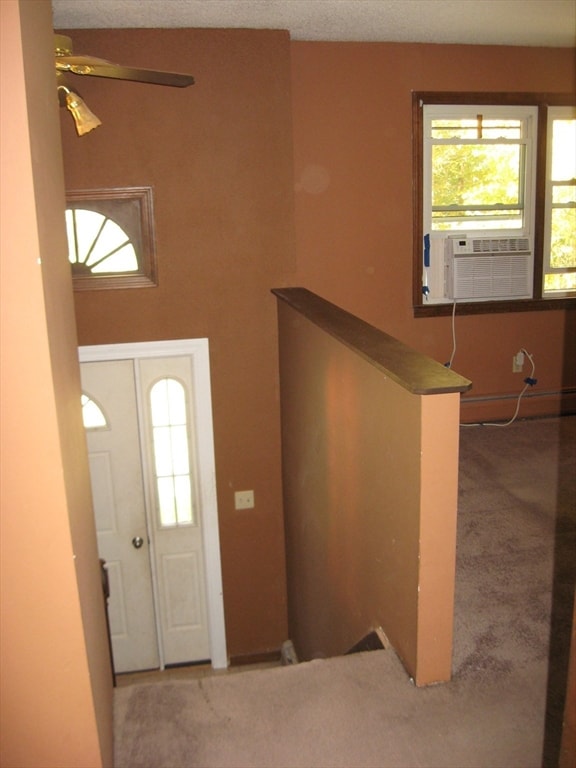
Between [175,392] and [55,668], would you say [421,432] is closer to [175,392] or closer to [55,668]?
[55,668]

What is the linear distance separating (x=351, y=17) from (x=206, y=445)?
272 cm

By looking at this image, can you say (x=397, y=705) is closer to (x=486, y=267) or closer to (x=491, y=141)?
(x=486, y=267)

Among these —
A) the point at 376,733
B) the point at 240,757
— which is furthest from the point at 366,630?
the point at 240,757

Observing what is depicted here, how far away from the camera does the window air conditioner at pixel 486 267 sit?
14.9 feet

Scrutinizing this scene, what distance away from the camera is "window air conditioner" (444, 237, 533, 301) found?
4527 mm

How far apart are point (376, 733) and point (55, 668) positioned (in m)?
0.93

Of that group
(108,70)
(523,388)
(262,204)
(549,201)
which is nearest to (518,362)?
(523,388)

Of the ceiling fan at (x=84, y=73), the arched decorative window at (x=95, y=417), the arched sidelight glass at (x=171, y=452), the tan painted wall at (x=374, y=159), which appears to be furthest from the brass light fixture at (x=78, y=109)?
the arched decorative window at (x=95, y=417)

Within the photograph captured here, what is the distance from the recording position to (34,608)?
1476 mm

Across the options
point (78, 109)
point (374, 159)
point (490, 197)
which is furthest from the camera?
point (490, 197)

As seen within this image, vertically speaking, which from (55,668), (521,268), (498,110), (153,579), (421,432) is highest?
(498,110)

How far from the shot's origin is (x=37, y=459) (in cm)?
142

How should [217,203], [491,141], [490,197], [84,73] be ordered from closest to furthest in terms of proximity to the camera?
[84,73]
[217,203]
[491,141]
[490,197]

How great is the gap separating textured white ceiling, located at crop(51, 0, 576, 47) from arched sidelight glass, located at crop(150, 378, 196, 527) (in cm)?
213
